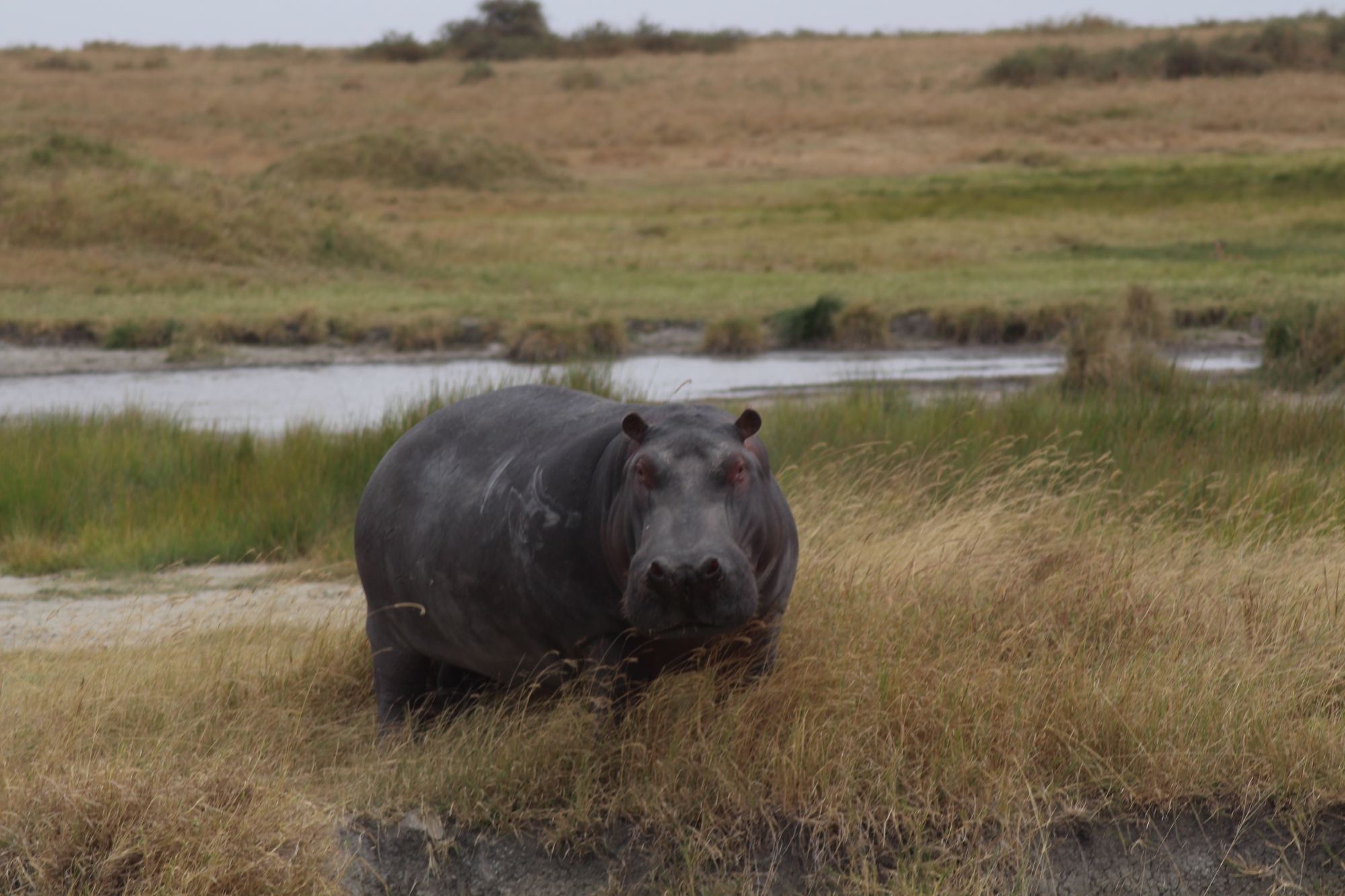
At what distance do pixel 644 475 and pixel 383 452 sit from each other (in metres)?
5.80

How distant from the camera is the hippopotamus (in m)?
3.41

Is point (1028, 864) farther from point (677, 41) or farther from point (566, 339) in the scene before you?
point (677, 41)

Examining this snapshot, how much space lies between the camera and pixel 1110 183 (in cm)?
3272

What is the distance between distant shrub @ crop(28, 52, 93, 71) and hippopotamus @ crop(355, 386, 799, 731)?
58.5m

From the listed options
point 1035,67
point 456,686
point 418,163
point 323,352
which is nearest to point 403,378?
point 323,352

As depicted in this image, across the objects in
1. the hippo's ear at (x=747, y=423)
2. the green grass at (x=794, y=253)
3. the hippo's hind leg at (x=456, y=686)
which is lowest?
the green grass at (x=794, y=253)

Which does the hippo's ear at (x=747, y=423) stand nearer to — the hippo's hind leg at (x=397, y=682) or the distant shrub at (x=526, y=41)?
the hippo's hind leg at (x=397, y=682)

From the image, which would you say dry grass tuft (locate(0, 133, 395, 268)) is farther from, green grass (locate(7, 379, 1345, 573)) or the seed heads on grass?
the seed heads on grass

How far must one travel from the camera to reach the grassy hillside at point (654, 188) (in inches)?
834

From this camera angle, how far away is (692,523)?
135 inches

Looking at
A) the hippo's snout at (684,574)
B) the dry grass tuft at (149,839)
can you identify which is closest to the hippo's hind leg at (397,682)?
the dry grass tuft at (149,839)

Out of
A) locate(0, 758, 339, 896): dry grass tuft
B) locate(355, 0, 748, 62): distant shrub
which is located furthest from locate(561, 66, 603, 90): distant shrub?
locate(0, 758, 339, 896): dry grass tuft

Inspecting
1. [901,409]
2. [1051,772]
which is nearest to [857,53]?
[901,409]

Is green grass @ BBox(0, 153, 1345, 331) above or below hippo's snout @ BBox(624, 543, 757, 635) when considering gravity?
below
